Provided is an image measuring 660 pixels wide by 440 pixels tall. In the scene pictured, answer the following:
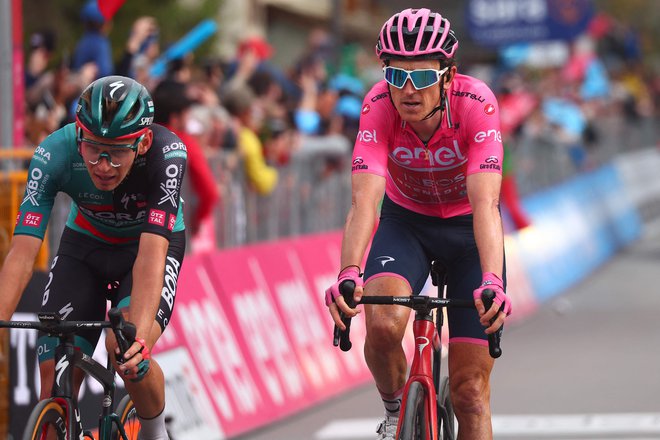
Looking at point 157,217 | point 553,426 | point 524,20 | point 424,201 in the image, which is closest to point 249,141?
point 553,426

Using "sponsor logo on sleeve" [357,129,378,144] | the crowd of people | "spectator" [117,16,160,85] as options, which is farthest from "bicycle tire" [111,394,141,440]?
"spectator" [117,16,160,85]

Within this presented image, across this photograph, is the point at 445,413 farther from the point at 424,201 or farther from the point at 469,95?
the point at 469,95

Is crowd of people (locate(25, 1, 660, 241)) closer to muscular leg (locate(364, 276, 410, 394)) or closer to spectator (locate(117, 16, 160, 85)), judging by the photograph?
spectator (locate(117, 16, 160, 85))

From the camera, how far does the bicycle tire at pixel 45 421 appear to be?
17.3 ft

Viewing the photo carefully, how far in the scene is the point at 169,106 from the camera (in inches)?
389

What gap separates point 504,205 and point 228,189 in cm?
617

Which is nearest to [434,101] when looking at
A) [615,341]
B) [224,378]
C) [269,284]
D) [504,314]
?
[504,314]

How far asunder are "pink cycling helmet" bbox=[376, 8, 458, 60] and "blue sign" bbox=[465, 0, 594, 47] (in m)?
16.0

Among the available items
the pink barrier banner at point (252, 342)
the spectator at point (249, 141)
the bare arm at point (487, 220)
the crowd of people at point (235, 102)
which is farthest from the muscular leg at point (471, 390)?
the spectator at point (249, 141)

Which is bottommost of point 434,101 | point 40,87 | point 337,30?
point 434,101

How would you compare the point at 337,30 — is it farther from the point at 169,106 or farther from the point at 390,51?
the point at 390,51

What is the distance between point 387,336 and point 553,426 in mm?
3680

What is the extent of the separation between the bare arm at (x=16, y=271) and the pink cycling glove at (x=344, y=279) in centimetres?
125

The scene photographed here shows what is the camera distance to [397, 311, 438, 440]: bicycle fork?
6.02 meters
